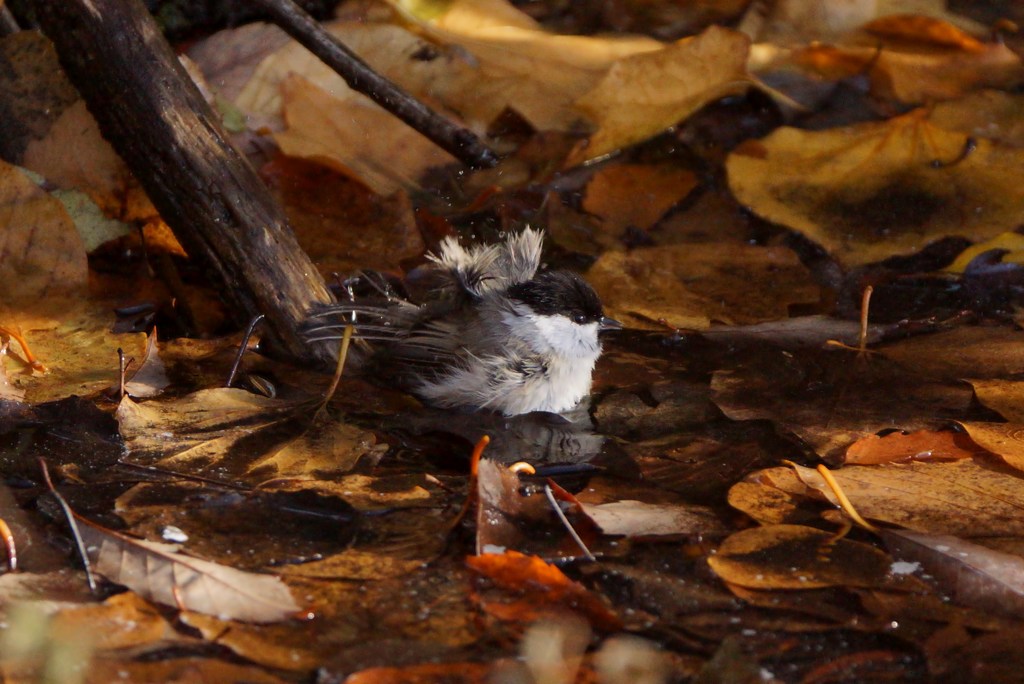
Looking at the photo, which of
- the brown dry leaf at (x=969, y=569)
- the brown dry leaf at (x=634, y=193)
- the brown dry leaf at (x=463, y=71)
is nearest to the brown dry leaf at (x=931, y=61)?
the brown dry leaf at (x=634, y=193)

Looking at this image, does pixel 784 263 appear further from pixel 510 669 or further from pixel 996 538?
pixel 510 669

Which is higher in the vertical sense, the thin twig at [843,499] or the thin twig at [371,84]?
the thin twig at [371,84]

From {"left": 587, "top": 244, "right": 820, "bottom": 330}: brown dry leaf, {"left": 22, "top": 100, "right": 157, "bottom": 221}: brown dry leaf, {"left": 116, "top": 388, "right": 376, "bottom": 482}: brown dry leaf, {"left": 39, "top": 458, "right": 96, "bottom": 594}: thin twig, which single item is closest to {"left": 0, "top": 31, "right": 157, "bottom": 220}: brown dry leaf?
{"left": 22, "top": 100, "right": 157, "bottom": 221}: brown dry leaf

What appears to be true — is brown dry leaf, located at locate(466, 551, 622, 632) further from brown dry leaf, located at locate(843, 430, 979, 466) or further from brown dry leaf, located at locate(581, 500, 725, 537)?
brown dry leaf, located at locate(843, 430, 979, 466)

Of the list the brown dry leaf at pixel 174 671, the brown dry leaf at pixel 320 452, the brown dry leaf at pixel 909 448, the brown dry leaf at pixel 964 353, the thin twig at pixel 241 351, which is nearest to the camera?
the brown dry leaf at pixel 174 671

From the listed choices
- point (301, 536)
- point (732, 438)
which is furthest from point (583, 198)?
point (301, 536)

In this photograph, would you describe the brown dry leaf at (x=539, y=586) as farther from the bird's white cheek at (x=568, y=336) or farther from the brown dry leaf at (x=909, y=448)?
the bird's white cheek at (x=568, y=336)
